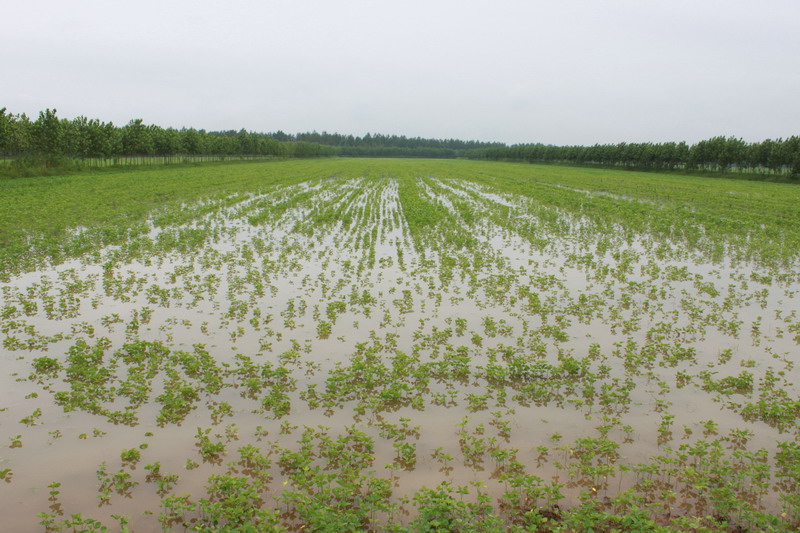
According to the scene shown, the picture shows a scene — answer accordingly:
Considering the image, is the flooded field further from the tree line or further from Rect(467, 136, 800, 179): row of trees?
Rect(467, 136, 800, 179): row of trees

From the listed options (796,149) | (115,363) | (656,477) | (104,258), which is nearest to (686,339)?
(656,477)

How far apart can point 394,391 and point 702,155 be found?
261ft

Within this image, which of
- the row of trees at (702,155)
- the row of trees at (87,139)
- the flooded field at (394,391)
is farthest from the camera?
the row of trees at (702,155)

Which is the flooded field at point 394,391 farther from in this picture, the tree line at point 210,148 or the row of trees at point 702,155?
the row of trees at point 702,155

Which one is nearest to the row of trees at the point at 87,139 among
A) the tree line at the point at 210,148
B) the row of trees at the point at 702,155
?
the tree line at the point at 210,148

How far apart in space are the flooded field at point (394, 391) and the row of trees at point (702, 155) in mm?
56399

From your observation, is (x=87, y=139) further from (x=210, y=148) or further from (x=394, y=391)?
(x=394, y=391)

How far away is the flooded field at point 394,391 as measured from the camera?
526 cm

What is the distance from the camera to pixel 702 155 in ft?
234

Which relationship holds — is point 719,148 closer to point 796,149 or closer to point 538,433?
point 796,149

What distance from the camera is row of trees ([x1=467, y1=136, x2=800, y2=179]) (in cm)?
6000

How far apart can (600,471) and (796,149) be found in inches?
2777

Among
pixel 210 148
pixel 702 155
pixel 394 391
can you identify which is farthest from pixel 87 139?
pixel 702 155

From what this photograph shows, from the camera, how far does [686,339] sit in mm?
9797
